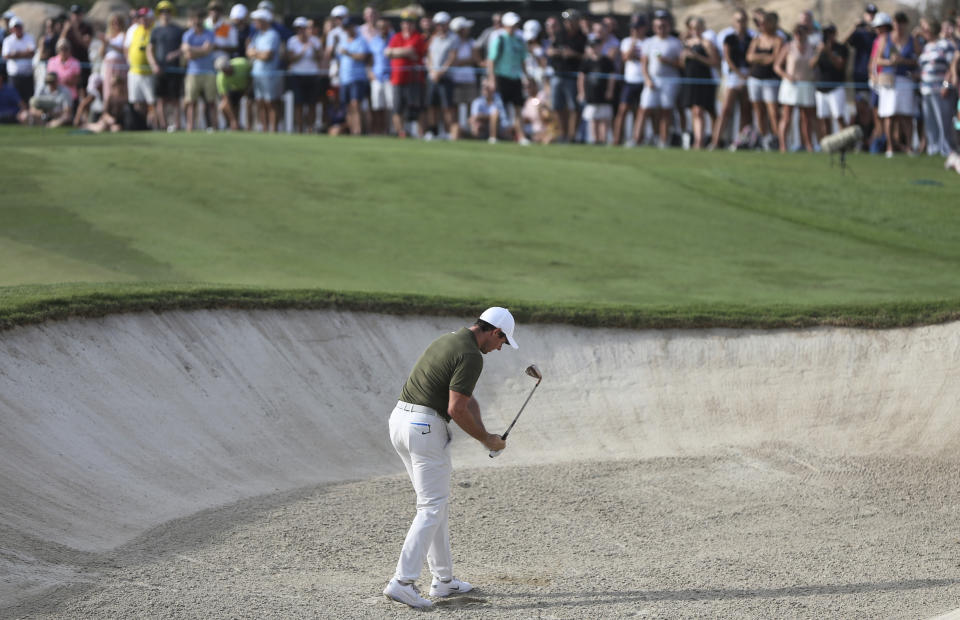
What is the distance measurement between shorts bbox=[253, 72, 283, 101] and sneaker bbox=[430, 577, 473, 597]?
20.8 m

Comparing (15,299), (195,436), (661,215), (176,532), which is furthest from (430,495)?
(661,215)

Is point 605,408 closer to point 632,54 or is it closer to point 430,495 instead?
point 430,495

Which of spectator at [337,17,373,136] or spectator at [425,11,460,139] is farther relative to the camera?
spectator at [337,17,373,136]

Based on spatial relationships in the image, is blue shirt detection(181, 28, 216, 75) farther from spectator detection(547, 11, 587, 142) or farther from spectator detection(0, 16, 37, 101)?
spectator detection(547, 11, 587, 142)

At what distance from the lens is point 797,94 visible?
25125 millimetres

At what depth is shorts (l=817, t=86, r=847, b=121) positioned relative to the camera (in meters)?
25.5

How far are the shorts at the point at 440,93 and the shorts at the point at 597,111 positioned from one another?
10.2 feet

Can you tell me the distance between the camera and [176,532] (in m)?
9.73

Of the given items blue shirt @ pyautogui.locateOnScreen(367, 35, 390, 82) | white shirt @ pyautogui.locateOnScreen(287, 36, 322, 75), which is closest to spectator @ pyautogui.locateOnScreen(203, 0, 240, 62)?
white shirt @ pyautogui.locateOnScreen(287, 36, 322, 75)

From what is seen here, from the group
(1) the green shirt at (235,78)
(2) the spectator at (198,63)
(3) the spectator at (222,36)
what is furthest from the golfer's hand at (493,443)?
(3) the spectator at (222,36)

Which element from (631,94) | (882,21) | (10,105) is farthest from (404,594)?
(10,105)

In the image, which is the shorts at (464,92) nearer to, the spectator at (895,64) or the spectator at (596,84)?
the spectator at (596,84)

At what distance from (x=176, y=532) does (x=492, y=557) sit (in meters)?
2.52

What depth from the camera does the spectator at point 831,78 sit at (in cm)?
2530
